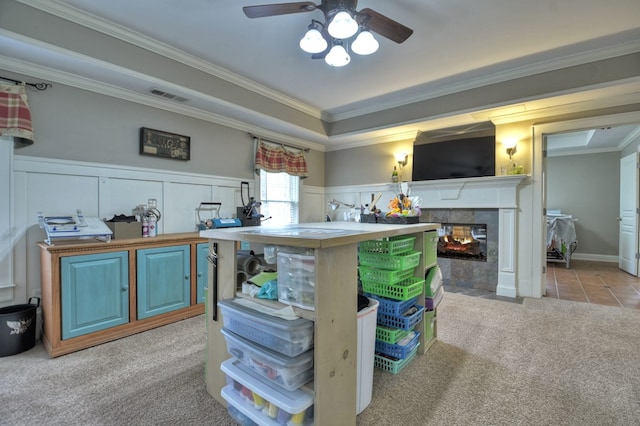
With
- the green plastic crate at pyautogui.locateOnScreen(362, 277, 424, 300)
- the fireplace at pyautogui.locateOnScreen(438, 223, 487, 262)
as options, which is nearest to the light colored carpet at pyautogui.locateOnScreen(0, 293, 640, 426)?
the green plastic crate at pyautogui.locateOnScreen(362, 277, 424, 300)

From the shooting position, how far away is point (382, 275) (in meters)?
1.83

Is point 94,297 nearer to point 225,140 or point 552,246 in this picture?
point 225,140

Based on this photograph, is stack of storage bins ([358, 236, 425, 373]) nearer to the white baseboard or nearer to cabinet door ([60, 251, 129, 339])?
cabinet door ([60, 251, 129, 339])

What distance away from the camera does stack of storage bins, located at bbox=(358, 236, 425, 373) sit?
183 centimetres

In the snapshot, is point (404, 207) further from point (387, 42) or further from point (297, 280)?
point (387, 42)

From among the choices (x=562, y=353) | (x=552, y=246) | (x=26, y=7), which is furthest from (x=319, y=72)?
(x=552, y=246)

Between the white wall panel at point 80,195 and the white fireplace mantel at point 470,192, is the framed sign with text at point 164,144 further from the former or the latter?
the white fireplace mantel at point 470,192

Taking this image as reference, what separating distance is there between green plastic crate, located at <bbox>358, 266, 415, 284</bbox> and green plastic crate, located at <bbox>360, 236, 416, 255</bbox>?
12cm

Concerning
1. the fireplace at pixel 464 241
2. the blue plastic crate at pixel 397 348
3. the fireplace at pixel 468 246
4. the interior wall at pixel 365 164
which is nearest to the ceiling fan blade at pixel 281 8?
the blue plastic crate at pixel 397 348

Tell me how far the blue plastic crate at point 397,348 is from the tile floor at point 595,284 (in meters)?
2.87

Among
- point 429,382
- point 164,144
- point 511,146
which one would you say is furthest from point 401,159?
point 429,382

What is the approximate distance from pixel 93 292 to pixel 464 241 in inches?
174

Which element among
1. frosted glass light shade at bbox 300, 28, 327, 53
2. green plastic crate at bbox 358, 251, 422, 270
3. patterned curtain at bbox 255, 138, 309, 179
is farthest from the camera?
patterned curtain at bbox 255, 138, 309, 179

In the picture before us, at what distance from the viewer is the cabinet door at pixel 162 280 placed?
2566 millimetres
